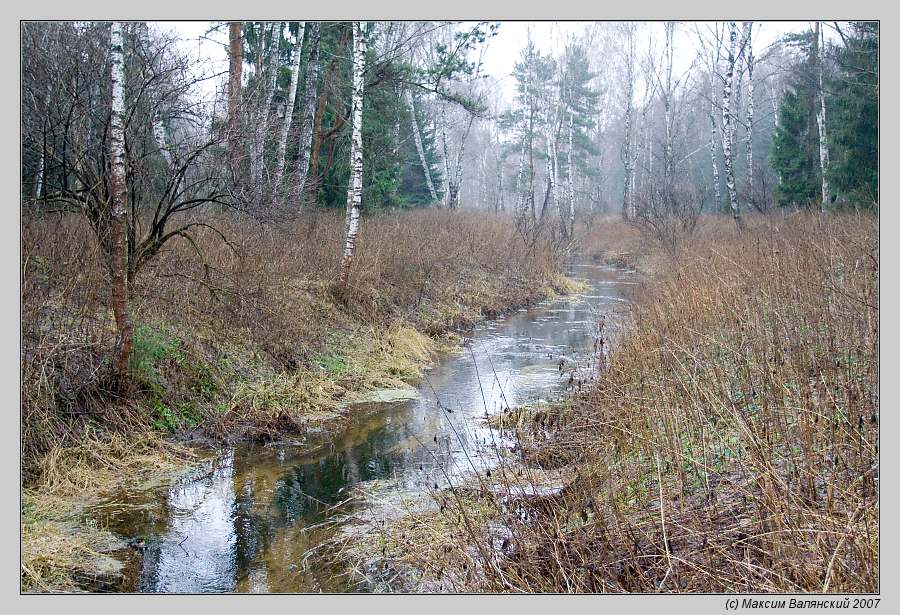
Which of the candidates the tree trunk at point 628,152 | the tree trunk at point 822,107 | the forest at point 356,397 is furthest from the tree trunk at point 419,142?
the tree trunk at point 822,107

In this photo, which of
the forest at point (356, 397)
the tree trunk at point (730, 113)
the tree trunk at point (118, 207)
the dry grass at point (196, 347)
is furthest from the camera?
the tree trunk at point (730, 113)

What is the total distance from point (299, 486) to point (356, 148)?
659 centimetres

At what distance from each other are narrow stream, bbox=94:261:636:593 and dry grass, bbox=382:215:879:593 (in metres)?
0.97

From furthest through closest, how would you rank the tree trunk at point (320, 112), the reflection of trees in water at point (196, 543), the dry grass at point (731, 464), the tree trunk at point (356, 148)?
the tree trunk at point (320, 112)
the tree trunk at point (356, 148)
the reflection of trees in water at point (196, 543)
the dry grass at point (731, 464)

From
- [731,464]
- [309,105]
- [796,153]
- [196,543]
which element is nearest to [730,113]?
[796,153]

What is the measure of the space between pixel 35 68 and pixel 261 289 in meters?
3.82

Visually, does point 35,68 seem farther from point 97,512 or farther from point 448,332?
point 448,332

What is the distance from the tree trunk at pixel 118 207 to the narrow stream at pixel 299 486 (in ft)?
4.74

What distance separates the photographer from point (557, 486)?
563 cm

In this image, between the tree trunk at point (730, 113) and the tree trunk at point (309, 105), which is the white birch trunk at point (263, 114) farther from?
the tree trunk at point (730, 113)

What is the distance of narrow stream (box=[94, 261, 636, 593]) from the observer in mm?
4680

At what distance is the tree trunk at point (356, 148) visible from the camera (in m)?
10.7

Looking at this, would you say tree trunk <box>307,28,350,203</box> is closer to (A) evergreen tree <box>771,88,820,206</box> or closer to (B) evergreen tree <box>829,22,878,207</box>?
(B) evergreen tree <box>829,22,878,207</box>

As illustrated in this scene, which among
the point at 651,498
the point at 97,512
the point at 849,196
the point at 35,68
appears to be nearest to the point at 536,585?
the point at 651,498
